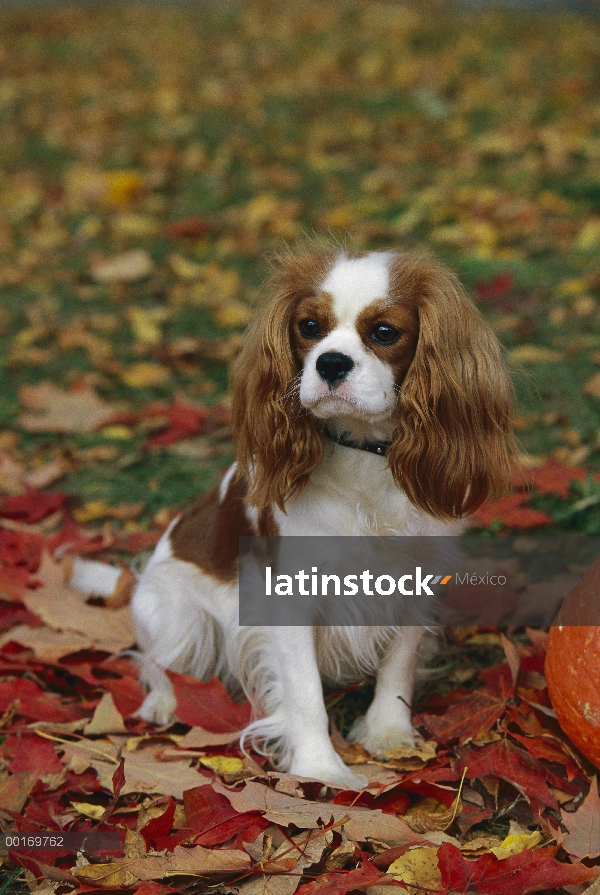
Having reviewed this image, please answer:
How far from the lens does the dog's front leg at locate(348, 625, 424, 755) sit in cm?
269

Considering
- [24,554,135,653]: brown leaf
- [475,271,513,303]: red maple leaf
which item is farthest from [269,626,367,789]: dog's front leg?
[475,271,513,303]: red maple leaf

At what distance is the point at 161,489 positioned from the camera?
4191 millimetres

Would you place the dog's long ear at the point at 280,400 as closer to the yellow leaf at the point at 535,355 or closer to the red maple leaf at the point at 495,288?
the yellow leaf at the point at 535,355

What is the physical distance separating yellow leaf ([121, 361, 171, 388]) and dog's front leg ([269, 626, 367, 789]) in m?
2.74

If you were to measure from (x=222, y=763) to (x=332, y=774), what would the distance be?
1.06 feet

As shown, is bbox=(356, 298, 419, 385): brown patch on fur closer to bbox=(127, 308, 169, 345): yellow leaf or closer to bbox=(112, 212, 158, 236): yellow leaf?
bbox=(127, 308, 169, 345): yellow leaf

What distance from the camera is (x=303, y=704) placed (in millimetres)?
2582

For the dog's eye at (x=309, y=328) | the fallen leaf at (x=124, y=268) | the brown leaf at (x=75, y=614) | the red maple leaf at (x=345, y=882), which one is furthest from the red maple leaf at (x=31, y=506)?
the fallen leaf at (x=124, y=268)

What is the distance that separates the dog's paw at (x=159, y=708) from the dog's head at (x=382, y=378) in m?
0.77

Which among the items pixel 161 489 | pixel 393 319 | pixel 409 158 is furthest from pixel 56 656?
pixel 409 158

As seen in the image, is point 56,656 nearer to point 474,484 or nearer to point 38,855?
point 38,855

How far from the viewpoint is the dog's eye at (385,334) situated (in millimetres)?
2352

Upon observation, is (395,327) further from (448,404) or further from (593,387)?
(593,387)

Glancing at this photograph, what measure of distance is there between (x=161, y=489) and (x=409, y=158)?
14.5 feet
